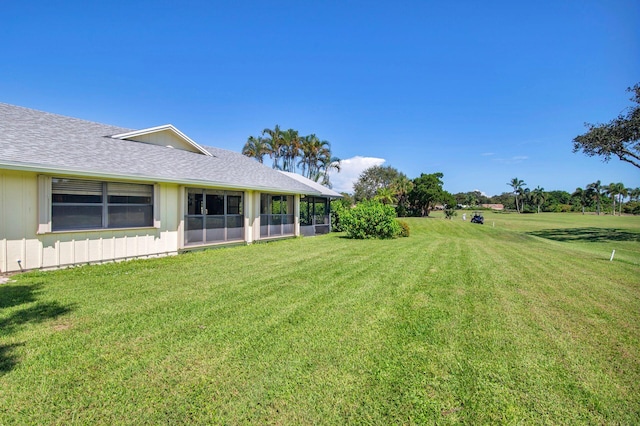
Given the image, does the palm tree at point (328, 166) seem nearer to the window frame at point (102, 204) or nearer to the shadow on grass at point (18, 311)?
the window frame at point (102, 204)

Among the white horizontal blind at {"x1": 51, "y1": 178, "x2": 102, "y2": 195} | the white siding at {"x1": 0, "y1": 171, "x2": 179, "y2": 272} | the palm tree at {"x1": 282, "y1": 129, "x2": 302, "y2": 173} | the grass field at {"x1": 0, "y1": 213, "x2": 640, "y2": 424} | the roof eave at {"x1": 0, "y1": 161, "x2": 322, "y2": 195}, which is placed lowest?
the grass field at {"x1": 0, "y1": 213, "x2": 640, "y2": 424}

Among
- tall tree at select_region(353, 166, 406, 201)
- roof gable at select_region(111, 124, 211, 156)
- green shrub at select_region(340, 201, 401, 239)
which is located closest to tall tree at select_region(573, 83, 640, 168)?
green shrub at select_region(340, 201, 401, 239)

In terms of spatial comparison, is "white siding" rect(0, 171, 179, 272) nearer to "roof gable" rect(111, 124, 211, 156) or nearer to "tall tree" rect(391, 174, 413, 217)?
"roof gable" rect(111, 124, 211, 156)

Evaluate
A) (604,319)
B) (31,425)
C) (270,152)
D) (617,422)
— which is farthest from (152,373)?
(270,152)

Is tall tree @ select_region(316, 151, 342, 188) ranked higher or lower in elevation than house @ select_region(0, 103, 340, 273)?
higher

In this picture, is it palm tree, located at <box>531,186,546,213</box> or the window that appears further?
palm tree, located at <box>531,186,546,213</box>

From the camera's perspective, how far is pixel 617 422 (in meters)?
2.52

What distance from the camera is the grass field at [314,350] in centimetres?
261

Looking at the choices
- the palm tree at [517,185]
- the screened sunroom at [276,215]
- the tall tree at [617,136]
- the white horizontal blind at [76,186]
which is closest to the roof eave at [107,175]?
the white horizontal blind at [76,186]

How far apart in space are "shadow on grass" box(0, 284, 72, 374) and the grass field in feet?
0.10

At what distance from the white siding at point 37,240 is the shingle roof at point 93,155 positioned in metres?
0.77

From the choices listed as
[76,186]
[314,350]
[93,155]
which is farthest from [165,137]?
[314,350]

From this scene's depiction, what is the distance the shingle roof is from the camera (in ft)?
25.0

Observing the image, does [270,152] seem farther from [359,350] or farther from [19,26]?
[359,350]
